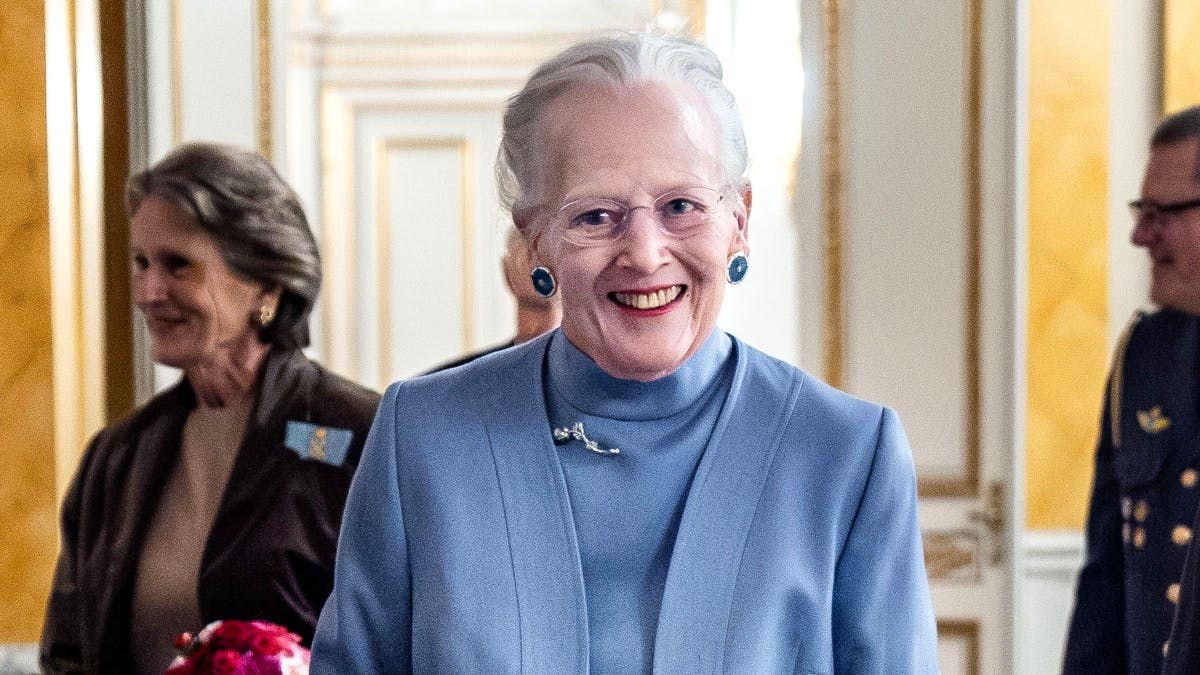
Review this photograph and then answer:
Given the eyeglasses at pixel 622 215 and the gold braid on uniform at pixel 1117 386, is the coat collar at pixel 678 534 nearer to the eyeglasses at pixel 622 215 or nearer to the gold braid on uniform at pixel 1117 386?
the eyeglasses at pixel 622 215

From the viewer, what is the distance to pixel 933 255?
4.01 metres

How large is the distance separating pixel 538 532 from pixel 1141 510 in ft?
5.97

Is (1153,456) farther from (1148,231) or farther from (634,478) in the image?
(634,478)

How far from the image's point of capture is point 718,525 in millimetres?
1298

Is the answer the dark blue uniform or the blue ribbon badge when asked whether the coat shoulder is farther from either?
the dark blue uniform

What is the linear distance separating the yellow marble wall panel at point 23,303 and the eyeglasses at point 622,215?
2.49 meters

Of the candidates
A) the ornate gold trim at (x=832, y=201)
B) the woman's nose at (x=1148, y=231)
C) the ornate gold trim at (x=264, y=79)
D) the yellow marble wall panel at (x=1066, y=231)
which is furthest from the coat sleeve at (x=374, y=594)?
the yellow marble wall panel at (x=1066, y=231)

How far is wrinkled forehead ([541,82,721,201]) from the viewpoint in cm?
127

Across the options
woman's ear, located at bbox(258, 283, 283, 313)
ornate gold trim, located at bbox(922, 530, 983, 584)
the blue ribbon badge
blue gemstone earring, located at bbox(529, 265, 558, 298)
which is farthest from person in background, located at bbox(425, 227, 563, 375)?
ornate gold trim, located at bbox(922, 530, 983, 584)

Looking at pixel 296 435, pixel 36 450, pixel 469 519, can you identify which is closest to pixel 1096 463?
pixel 296 435

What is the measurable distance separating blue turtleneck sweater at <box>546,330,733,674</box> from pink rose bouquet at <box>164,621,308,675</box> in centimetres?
66

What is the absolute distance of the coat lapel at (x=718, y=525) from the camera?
1261 millimetres

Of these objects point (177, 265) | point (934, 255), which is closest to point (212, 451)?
point (177, 265)

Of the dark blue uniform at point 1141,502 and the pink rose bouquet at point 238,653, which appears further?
the dark blue uniform at point 1141,502
